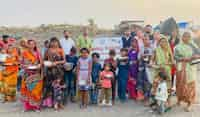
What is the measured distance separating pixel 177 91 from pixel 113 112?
1461mm

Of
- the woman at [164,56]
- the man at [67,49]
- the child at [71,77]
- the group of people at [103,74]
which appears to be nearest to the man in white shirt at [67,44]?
the man at [67,49]

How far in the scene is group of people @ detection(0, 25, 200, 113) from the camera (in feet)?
26.0

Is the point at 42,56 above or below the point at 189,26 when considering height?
below

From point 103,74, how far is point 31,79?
1572 mm

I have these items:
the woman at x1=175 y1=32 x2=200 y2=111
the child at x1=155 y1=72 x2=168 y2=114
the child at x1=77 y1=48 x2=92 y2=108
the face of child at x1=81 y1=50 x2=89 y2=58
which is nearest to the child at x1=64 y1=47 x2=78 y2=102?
the child at x1=77 y1=48 x2=92 y2=108

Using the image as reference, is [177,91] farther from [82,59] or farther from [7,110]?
[7,110]

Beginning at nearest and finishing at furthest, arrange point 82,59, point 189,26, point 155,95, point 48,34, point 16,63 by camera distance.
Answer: point 155,95 < point 82,59 < point 16,63 < point 189,26 < point 48,34

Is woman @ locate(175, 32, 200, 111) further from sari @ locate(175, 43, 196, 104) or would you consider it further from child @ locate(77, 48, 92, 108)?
child @ locate(77, 48, 92, 108)

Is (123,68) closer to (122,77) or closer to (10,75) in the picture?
(122,77)

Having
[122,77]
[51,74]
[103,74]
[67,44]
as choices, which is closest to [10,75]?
[51,74]

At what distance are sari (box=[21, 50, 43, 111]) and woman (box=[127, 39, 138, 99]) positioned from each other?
2072 millimetres

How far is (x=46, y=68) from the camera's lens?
319 inches

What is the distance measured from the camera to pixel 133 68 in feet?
28.2

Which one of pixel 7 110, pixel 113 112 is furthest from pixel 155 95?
pixel 7 110
